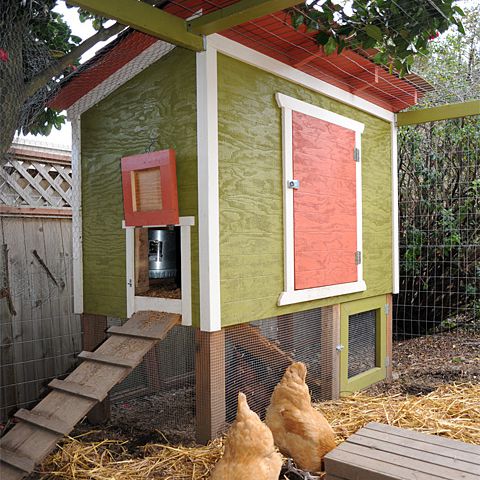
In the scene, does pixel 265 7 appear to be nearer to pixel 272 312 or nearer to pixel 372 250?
pixel 272 312

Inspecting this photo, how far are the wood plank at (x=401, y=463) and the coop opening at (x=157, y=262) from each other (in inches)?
48.9

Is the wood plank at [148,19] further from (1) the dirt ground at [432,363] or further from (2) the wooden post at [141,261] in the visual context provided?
Result: (1) the dirt ground at [432,363]

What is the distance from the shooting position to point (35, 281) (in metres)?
3.35

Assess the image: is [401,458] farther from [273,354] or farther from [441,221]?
[441,221]

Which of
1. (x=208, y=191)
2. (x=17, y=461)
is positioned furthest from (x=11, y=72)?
(x=17, y=461)

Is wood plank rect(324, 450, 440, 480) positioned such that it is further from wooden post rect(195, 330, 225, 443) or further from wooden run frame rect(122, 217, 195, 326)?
wooden run frame rect(122, 217, 195, 326)

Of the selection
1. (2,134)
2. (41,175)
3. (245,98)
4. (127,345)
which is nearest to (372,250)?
(245,98)

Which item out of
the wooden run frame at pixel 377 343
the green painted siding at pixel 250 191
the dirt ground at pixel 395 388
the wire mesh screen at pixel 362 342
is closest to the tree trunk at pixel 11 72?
the green painted siding at pixel 250 191

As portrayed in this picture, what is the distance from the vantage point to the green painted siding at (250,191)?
267 cm

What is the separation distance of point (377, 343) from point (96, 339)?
2.27m

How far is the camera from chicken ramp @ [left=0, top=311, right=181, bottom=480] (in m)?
2.18

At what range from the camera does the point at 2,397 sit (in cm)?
328

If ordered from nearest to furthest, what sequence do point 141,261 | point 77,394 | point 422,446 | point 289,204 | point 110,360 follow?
1. point 422,446
2. point 77,394
3. point 110,360
4. point 141,261
5. point 289,204

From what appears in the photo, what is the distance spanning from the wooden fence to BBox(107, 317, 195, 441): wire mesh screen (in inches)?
18.7
